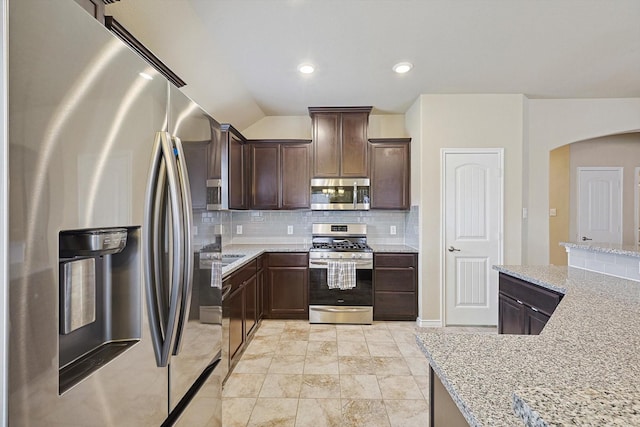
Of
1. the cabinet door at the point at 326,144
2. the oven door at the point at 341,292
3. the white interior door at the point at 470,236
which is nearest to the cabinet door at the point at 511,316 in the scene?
the white interior door at the point at 470,236

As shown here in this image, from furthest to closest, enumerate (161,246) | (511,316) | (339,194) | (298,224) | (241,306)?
(298,224) → (339,194) → (241,306) → (511,316) → (161,246)

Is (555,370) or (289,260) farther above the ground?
(555,370)

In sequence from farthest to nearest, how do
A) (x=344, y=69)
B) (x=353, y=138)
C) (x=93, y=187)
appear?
(x=353, y=138) → (x=344, y=69) → (x=93, y=187)

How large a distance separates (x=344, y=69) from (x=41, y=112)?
267 cm

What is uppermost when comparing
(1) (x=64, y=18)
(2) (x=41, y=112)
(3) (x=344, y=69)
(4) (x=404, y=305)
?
(3) (x=344, y=69)

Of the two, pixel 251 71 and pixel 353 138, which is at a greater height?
pixel 251 71

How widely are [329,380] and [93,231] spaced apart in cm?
218

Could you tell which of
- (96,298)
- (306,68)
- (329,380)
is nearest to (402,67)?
(306,68)

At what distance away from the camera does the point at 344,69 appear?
2883mm

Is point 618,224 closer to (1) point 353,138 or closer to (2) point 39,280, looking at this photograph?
(1) point 353,138

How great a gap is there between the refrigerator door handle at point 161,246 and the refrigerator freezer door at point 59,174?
0.18 feet

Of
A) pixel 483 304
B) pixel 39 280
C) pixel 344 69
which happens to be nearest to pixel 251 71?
pixel 344 69

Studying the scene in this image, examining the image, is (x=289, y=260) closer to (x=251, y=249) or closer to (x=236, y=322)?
(x=251, y=249)

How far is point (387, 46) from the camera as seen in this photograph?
2.50 meters
